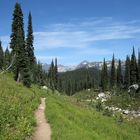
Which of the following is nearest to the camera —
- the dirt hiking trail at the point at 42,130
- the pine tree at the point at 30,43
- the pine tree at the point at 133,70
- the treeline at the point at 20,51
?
the dirt hiking trail at the point at 42,130

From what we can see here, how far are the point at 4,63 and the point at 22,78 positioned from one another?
33717 mm

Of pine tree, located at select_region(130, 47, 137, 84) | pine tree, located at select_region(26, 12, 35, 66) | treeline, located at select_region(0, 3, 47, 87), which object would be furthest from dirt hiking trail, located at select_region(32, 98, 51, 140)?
pine tree, located at select_region(130, 47, 137, 84)

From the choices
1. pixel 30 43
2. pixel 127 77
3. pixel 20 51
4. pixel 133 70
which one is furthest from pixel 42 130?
pixel 127 77

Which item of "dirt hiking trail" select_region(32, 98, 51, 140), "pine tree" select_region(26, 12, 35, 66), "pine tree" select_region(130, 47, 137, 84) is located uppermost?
"pine tree" select_region(26, 12, 35, 66)

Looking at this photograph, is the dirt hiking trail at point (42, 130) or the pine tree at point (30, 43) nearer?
the dirt hiking trail at point (42, 130)

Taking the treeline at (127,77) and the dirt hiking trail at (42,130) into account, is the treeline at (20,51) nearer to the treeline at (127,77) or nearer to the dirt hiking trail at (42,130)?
the dirt hiking trail at (42,130)

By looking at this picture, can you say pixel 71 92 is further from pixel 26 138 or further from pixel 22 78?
pixel 26 138

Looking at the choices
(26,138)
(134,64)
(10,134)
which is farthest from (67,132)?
(134,64)

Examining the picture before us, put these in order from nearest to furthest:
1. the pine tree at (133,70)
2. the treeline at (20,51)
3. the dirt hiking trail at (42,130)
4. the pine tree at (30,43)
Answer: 1. the dirt hiking trail at (42,130)
2. the treeline at (20,51)
3. the pine tree at (30,43)
4. the pine tree at (133,70)

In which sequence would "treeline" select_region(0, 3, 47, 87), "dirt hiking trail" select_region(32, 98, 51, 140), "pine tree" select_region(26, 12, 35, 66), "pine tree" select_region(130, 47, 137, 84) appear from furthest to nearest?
"pine tree" select_region(130, 47, 137, 84) < "pine tree" select_region(26, 12, 35, 66) < "treeline" select_region(0, 3, 47, 87) < "dirt hiking trail" select_region(32, 98, 51, 140)

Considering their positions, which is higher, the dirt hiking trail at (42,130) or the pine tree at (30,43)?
the pine tree at (30,43)

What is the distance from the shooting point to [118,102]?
10456 centimetres

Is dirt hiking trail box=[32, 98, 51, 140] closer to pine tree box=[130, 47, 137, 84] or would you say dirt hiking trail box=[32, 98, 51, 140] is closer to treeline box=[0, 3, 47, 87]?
treeline box=[0, 3, 47, 87]

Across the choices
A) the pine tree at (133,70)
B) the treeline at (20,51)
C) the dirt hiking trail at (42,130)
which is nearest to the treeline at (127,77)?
the pine tree at (133,70)
